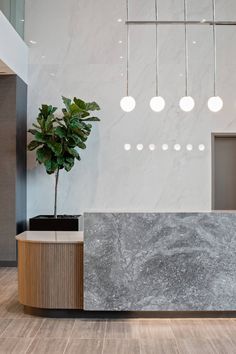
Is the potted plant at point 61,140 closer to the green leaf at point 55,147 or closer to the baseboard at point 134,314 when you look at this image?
the green leaf at point 55,147

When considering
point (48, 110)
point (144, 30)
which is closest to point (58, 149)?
point (48, 110)

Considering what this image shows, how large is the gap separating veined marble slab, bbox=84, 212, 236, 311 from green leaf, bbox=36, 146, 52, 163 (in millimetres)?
3144

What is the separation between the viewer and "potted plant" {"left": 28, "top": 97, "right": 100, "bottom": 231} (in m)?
7.98

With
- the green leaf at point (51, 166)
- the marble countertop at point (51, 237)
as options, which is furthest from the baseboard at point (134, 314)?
the green leaf at point (51, 166)

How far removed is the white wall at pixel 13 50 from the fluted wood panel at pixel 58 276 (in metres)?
3.23

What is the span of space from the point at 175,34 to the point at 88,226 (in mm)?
5039

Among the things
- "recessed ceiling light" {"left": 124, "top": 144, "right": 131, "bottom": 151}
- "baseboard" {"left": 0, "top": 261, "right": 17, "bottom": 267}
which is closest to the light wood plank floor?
"baseboard" {"left": 0, "top": 261, "right": 17, "bottom": 267}

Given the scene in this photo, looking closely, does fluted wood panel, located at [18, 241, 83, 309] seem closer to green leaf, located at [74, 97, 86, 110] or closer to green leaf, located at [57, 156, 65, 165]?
green leaf, located at [57, 156, 65, 165]

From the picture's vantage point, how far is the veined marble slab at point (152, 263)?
5070 millimetres

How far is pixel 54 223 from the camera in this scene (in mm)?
8086

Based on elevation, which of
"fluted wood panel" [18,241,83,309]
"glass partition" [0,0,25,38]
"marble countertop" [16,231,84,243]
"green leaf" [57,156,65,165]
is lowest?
"fluted wood panel" [18,241,83,309]

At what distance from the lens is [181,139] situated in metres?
8.81

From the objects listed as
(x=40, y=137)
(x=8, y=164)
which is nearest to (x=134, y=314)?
(x=40, y=137)

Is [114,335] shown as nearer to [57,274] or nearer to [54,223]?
[57,274]
